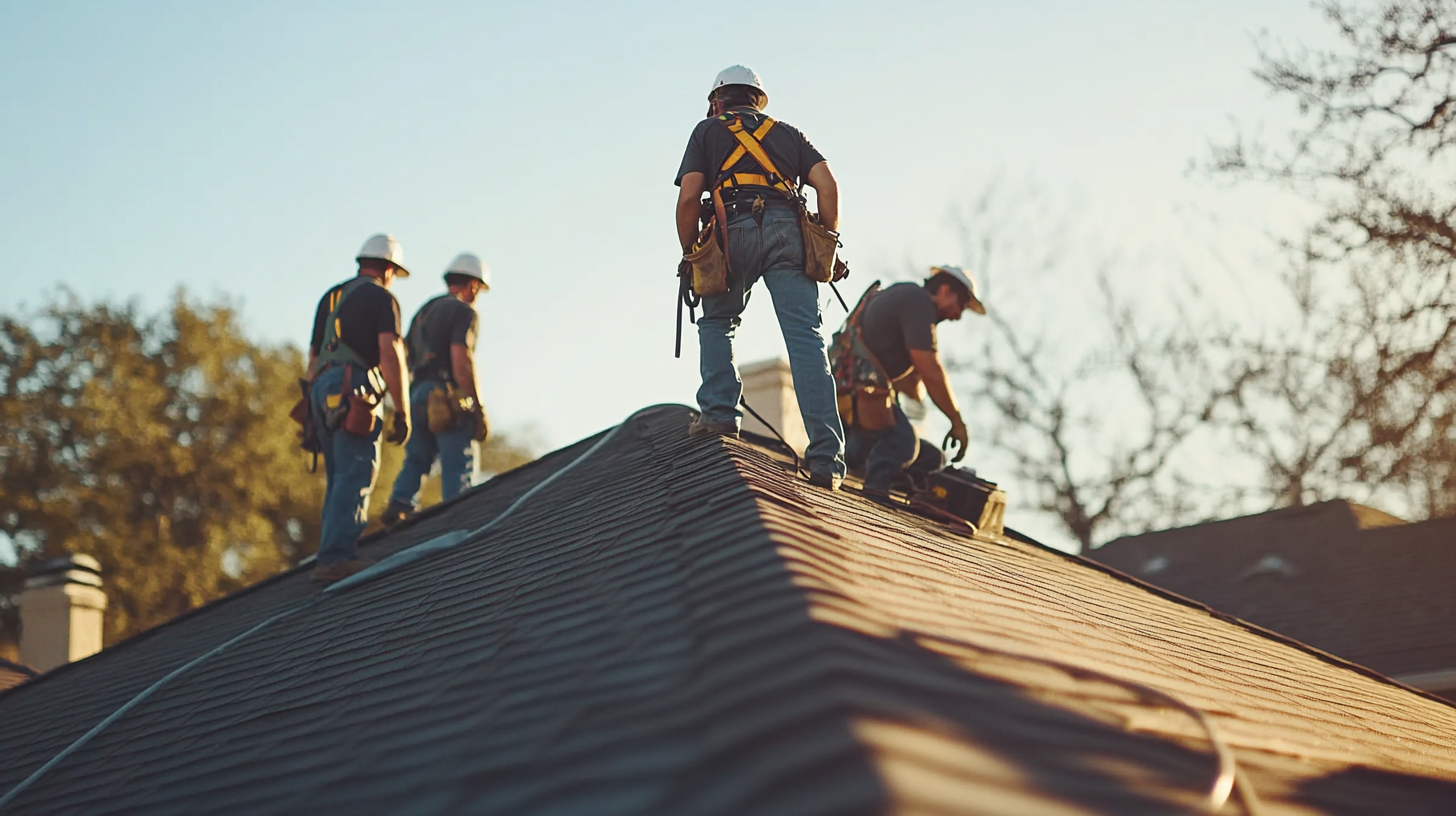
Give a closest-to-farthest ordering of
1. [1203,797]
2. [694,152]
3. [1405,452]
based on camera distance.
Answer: [1203,797] → [694,152] → [1405,452]

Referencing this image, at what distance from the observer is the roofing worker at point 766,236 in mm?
5727

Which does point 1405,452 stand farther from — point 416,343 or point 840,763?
point 840,763

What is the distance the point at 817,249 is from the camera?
227 inches

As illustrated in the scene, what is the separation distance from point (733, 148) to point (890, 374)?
207cm

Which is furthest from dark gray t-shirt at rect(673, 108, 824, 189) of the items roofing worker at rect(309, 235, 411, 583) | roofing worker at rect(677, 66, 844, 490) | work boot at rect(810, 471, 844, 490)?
roofing worker at rect(309, 235, 411, 583)

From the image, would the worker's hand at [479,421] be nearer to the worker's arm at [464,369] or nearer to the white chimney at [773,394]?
the worker's arm at [464,369]

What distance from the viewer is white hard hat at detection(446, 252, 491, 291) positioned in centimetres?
959

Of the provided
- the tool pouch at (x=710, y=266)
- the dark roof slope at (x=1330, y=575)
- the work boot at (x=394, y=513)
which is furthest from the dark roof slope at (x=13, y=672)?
the dark roof slope at (x=1330, y=575)

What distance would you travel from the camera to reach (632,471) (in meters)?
6.09

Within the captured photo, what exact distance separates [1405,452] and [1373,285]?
6689 millimetres

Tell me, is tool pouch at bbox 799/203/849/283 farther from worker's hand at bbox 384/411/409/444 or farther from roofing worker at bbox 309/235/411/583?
worker's hand at bbox 384/411/409/444

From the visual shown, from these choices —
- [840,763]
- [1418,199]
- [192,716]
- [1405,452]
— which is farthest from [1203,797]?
[1405,452]

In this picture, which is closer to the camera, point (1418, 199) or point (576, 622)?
point (576, 622)

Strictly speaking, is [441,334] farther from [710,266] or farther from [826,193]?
[826,193]
